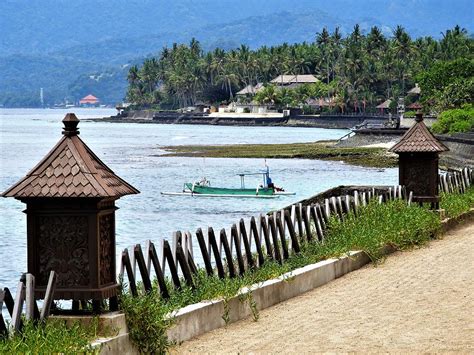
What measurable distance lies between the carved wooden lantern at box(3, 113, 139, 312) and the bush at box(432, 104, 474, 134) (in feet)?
260

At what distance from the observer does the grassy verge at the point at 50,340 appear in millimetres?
8586

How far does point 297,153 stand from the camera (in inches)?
3546

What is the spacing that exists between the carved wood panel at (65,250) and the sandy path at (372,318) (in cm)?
155

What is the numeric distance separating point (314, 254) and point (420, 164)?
656cm

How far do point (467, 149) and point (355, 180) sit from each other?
1111cm

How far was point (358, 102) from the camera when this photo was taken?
181 m

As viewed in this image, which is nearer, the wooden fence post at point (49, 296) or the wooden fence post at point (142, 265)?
the wooden fence post at point (49, 296)

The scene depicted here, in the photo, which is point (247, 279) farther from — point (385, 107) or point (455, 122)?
point (385, 107)

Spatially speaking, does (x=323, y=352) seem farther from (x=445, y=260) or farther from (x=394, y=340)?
(x=445, y=260)

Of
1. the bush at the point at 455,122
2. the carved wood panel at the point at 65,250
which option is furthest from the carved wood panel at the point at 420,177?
the bush at the point at 455,122

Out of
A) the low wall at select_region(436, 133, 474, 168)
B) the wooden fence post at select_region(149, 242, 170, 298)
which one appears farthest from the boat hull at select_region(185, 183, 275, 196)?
the wooden fence post at select_region(149, 242, 170, 298)

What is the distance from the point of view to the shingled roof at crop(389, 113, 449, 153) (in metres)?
21.6

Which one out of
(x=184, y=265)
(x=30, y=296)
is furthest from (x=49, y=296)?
(x=184, y=265)

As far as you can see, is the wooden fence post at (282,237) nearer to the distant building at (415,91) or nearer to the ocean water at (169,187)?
the ocean water at (169,187)
